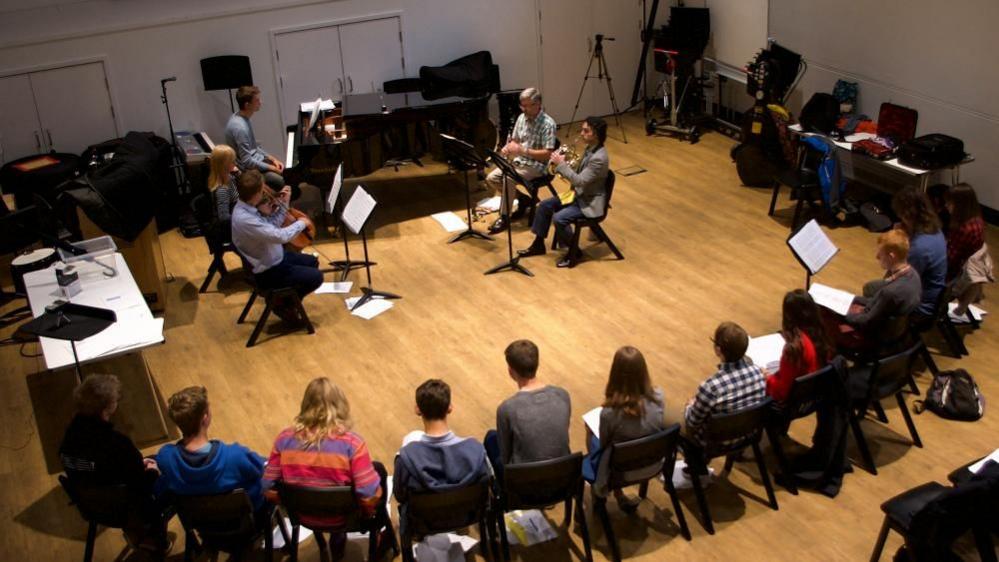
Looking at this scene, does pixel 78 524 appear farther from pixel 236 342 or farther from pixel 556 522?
pixel 556 522

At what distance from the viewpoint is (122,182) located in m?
7.56

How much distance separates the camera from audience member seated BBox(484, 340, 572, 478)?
461 cm

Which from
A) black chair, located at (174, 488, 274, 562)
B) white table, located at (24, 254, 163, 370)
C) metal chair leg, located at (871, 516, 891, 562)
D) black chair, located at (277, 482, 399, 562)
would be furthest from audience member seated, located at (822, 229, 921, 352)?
white table, located at (24, 254, 163, 370)

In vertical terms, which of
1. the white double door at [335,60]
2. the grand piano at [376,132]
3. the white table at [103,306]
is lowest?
the white table at [103,306]

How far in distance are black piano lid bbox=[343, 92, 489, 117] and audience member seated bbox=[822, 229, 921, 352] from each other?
15.3 ft

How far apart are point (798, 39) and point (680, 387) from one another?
17.9 ft

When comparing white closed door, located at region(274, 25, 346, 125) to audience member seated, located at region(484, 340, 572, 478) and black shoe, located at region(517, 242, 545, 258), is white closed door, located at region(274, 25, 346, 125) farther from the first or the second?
audience member seated, located at region(484, 340, 572, 478)

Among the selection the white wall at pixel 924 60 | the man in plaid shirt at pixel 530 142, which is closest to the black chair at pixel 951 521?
the man in plaid shirt at pixel 530 142

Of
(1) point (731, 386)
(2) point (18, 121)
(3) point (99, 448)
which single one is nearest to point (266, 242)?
(3) point (99, 448)

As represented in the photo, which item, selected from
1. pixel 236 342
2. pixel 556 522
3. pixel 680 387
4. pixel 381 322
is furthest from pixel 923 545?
pixel 236 342

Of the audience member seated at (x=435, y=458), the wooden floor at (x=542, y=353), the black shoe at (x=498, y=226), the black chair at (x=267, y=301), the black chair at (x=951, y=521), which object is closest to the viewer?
the black chair at (x=951, y=521)

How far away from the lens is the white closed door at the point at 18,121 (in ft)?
31.0

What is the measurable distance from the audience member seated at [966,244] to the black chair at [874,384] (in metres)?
1.21

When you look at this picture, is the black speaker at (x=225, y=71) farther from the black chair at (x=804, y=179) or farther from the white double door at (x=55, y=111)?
the black chair at (x=804, y=179)
